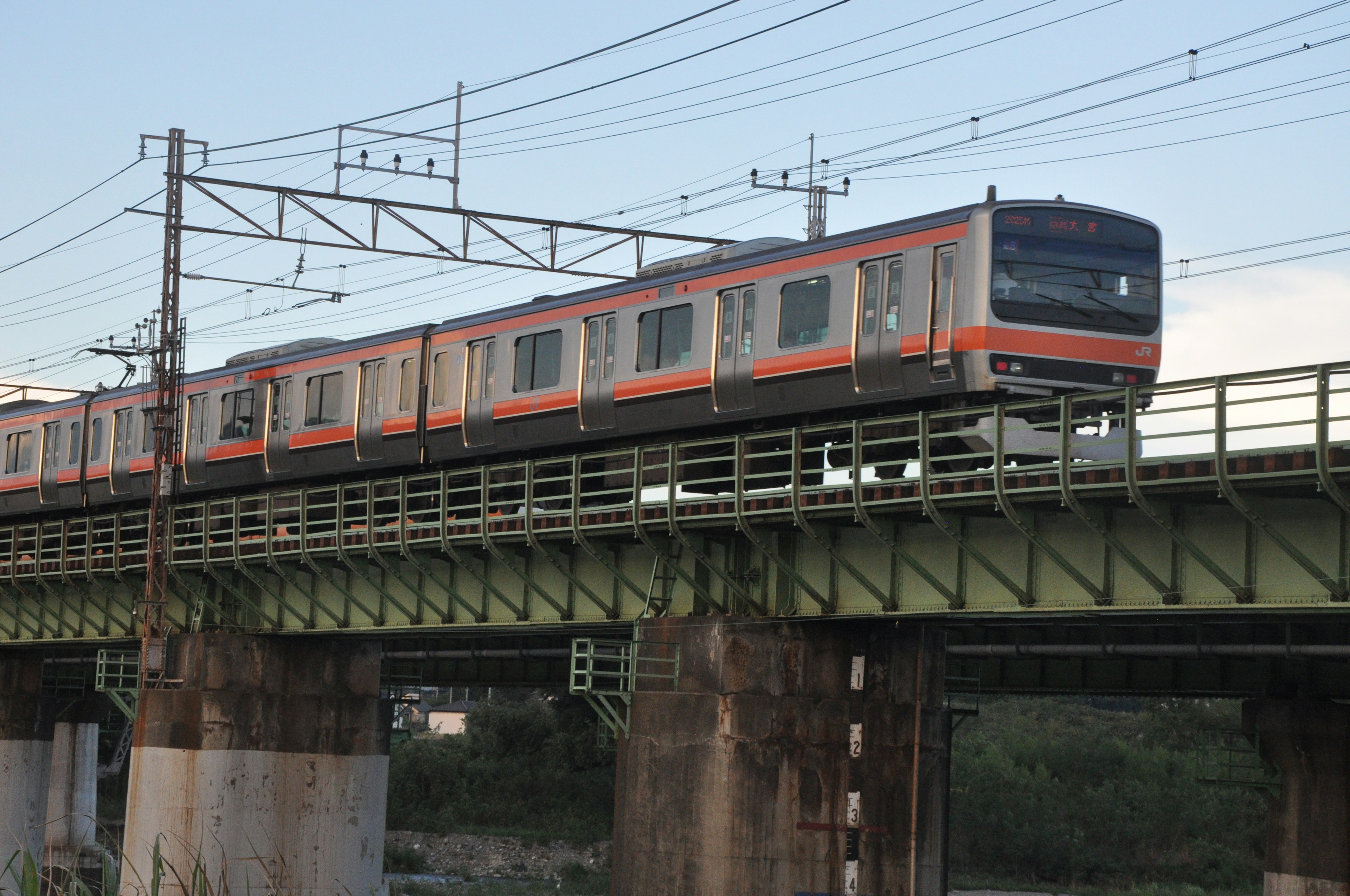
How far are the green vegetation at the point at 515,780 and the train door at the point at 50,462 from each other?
34.5 metres

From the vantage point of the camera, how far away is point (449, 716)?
423 ft

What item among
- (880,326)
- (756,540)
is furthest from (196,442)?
(880,326)

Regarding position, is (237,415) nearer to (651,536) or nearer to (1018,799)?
(651,536)

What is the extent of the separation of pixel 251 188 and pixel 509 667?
1749cm

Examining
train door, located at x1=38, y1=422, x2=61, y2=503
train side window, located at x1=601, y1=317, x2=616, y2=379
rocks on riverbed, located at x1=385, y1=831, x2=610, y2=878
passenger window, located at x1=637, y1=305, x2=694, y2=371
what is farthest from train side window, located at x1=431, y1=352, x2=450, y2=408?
rocks on riverbed, located at x1=385, y1=831, x2=610, y2=878

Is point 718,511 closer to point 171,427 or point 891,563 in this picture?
point 891,563

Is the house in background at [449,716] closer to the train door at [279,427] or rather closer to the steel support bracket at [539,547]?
the train door at [279,427]

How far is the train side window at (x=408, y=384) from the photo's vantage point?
1132 inches

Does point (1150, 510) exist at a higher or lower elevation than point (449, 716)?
higher

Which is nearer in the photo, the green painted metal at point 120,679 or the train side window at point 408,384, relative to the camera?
the train side window at point 408,384

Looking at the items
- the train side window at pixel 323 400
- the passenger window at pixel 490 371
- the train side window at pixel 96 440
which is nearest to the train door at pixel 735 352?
the passenger window at pixel 490 371

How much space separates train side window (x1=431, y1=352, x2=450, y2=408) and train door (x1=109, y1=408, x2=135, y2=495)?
10707 mm

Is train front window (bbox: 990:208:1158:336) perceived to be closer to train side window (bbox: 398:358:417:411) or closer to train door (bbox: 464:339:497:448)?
train door (bbox: 464:339:497:448)

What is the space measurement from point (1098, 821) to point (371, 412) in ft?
145
